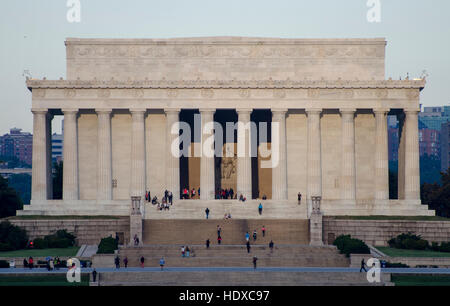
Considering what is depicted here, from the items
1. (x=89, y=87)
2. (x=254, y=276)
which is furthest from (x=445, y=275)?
(x=89, y=87)

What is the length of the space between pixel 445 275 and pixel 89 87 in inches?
1747

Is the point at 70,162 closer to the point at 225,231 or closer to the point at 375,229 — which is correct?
the point at 225,231

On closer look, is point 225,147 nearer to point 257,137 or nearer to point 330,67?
point 257,137

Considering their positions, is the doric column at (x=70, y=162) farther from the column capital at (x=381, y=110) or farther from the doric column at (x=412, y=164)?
the doric column at (x=412, y=164)

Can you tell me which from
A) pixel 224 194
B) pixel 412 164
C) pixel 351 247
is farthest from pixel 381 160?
pixel 351 247

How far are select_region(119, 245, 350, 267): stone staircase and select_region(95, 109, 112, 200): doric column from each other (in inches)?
821

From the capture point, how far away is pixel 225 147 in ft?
333

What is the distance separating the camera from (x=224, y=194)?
9906 centimetres

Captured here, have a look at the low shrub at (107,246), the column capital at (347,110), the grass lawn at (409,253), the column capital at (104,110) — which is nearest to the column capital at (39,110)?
the column capital at (104,110)

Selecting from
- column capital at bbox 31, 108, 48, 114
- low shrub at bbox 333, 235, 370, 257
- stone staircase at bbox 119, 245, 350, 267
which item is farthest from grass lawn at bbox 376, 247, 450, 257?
column capital at bbox 31, 108, 48, 114

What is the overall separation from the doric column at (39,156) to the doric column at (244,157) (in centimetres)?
1965

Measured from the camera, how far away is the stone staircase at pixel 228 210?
295 ft

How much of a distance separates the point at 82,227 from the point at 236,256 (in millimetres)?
17676

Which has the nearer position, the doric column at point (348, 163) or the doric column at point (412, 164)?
the doric column at point (412, 164)
